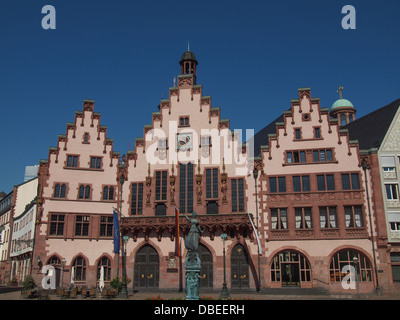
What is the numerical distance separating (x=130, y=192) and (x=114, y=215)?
4412 mm

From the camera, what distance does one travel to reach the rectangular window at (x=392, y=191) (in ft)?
131

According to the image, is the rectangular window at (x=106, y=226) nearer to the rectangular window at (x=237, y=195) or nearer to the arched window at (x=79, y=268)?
the arched window at (x=79, y=268)

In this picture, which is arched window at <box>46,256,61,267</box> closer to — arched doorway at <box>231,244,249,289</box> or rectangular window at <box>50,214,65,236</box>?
rectangular window at <box>50,214,65,236</box>

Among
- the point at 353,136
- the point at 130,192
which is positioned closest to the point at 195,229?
the point at 130,192

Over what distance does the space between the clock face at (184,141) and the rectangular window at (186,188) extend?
75.5 inches

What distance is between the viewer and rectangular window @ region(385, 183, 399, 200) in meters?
40.1

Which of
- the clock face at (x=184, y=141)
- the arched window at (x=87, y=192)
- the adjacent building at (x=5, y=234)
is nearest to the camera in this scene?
the arched window at (x=87, y=192)

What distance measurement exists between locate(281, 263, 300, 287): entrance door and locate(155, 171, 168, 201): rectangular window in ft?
46.4

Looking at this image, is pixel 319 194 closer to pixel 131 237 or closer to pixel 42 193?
pixel 131 237

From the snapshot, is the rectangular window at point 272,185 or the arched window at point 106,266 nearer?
the rectangular window at point 272,185

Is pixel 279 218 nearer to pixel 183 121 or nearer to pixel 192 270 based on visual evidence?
pixel 183 121

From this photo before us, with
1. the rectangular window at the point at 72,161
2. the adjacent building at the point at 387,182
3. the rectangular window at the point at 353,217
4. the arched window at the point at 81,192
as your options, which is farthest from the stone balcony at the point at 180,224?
the adjacent building at the point at 387,182

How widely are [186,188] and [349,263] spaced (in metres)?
17.5

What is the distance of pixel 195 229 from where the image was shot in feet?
82.1
